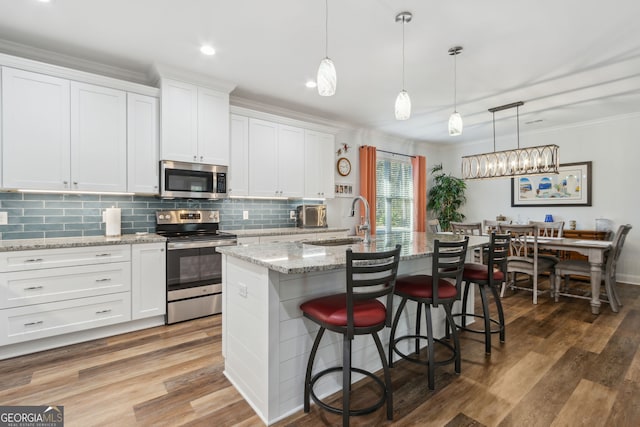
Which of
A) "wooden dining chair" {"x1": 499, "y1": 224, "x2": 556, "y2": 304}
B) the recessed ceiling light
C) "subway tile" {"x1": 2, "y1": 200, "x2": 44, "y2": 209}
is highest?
the recessed ceiling light

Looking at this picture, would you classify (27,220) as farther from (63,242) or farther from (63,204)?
(63,242)

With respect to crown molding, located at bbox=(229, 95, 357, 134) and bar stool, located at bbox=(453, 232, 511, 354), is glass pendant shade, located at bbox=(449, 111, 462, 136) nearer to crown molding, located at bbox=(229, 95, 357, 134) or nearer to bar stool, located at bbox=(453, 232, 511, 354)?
bar stool, located at bbox=(453, 232, 511, 354)

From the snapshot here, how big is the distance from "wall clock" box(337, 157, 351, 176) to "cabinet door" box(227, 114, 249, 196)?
186 cm

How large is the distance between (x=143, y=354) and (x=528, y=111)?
5.71 m

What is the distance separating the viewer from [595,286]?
353 centimetres

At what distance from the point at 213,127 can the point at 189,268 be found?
5.36ft

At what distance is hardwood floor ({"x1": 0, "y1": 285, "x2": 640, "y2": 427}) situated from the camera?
176 cm

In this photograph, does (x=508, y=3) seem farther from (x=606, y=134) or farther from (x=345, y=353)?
(x=606, y=134)

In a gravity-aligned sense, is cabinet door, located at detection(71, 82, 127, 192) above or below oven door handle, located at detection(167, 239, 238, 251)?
above

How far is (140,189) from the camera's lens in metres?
3.24

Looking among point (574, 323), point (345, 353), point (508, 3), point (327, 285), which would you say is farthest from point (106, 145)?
point (574, 323)

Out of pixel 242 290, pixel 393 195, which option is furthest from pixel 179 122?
pixel 393 195

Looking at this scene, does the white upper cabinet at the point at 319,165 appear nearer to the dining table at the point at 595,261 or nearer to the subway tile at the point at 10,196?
the subway tile at the point at 10,196

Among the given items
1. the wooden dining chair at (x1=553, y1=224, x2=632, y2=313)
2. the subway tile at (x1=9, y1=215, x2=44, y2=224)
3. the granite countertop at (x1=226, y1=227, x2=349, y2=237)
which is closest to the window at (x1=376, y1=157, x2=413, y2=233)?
the granite countertop at (x1=226, y1=227, x2=349, y2=237)
